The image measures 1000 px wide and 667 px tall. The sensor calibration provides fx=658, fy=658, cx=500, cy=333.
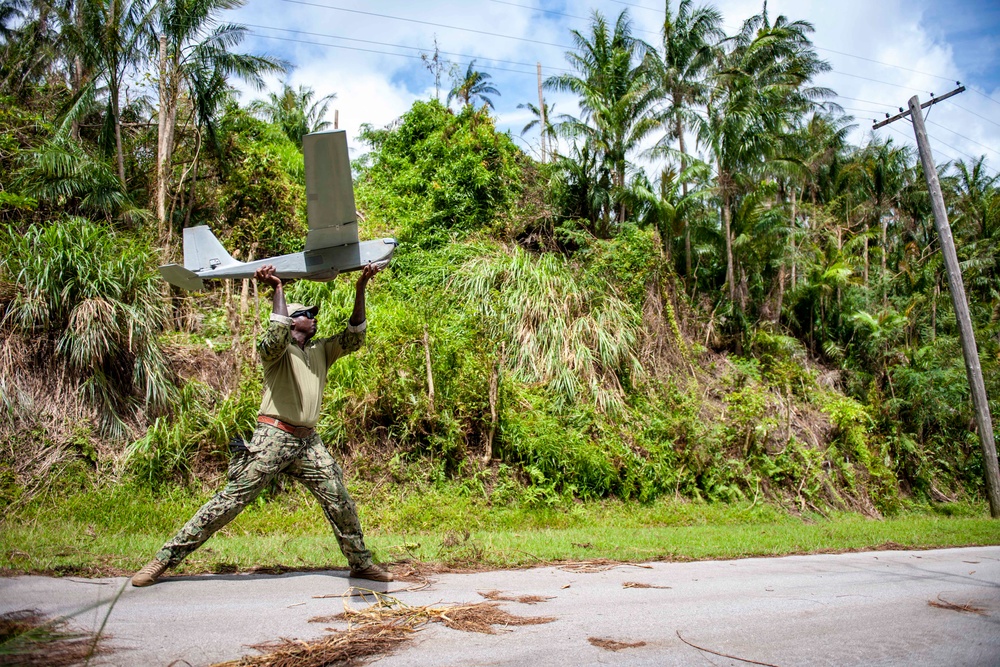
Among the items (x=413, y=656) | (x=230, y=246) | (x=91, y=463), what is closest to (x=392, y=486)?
(x=91, y=463)

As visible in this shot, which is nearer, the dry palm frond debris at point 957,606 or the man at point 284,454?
the dry palm frond debris at point 957,606

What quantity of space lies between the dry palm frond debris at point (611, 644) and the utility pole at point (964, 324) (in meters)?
13.0

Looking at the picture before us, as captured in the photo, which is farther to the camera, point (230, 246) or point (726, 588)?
point (230, 246)

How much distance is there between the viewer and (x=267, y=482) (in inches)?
193

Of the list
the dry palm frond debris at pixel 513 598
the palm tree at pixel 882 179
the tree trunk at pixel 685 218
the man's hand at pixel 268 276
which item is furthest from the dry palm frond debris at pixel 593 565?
the palm tree at pixel 882 179

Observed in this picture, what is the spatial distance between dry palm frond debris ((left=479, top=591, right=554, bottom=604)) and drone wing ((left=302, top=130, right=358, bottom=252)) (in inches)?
125

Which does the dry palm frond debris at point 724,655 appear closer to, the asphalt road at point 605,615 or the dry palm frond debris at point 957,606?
the asphalt road at point 605,615

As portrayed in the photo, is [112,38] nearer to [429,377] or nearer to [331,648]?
[429,377]

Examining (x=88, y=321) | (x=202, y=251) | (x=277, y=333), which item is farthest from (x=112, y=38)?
(x=277, y=333)

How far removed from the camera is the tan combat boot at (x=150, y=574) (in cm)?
450

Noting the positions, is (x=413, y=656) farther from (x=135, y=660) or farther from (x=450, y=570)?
(x=450, y=570)

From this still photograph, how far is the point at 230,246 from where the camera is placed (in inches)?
589

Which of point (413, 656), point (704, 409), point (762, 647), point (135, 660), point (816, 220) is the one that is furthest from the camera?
point (816, 220)

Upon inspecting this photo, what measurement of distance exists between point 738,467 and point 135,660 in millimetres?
11213
